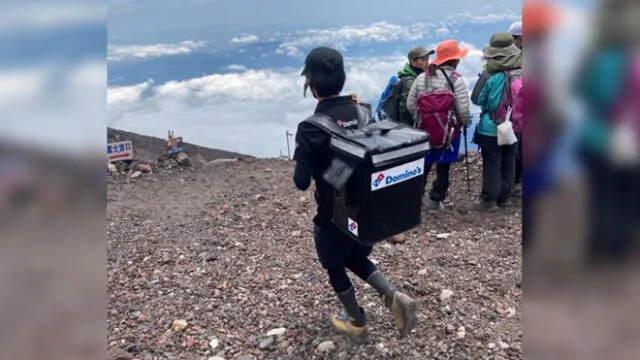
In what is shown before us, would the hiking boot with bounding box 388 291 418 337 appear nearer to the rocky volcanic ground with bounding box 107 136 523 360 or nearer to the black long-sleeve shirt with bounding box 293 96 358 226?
the rocky volcanic ground with bounding box 107 136 523 360

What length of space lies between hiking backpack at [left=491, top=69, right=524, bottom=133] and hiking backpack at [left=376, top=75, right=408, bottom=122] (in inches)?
33.6

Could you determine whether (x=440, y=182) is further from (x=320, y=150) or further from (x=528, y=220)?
(x=528, y=220)

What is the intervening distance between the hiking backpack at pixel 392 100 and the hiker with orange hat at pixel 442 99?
33 cm

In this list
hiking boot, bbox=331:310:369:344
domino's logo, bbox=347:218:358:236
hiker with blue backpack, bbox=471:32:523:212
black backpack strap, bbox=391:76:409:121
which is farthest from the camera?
black backpack strap, bbox=391:76:409:121

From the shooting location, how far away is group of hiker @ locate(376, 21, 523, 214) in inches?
168

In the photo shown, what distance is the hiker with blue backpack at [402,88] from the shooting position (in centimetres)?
480

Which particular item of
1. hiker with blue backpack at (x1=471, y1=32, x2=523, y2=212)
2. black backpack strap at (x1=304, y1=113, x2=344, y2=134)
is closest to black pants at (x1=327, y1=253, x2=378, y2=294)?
black backpack strap at (x1=304, y1=113, x2=344, y2=134)

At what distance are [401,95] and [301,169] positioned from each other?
262 centimetres

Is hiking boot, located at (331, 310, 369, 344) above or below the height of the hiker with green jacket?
below

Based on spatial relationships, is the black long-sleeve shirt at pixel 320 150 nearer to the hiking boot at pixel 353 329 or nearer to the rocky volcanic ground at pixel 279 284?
the hiking boot at pixel 353 329

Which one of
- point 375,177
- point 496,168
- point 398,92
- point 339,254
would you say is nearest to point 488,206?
point 496,168

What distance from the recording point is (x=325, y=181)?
2.47 metres

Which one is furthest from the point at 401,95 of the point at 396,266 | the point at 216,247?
the point at 216,247

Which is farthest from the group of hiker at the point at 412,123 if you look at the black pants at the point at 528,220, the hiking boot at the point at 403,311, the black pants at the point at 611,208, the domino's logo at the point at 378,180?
the black pants at the point at 611,208
